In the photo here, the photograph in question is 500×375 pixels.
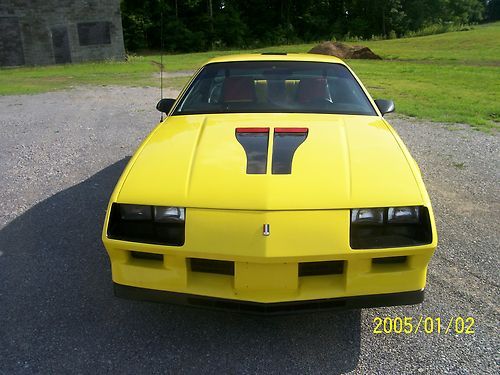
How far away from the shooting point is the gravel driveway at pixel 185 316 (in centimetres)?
231

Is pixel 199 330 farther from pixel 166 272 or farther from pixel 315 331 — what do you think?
pixel 315 331

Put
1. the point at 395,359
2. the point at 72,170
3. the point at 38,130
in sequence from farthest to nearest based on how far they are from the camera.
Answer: the point at 38,130, the point at 72,170, the point at 395,359

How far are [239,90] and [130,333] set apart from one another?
2000mm

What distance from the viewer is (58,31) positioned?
1021 inches

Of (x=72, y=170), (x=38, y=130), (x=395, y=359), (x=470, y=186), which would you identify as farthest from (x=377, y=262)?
(x=38, y=130)

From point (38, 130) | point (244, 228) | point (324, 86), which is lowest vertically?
point (38, 130)

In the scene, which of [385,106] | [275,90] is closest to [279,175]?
[275,90]

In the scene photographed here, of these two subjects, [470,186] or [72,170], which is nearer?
[470,186]

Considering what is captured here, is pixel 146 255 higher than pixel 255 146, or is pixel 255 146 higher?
pixel 255 146

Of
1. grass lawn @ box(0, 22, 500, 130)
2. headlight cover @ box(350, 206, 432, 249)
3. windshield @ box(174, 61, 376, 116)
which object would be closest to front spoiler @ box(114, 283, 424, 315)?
headlight cover @ box(350, 206, 432, 249)

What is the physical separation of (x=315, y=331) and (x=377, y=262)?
0.57 meters

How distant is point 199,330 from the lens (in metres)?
2.57

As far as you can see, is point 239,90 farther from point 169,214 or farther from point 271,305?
point 271,305

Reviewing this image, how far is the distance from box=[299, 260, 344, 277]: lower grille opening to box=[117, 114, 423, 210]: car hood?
11.2 inches
